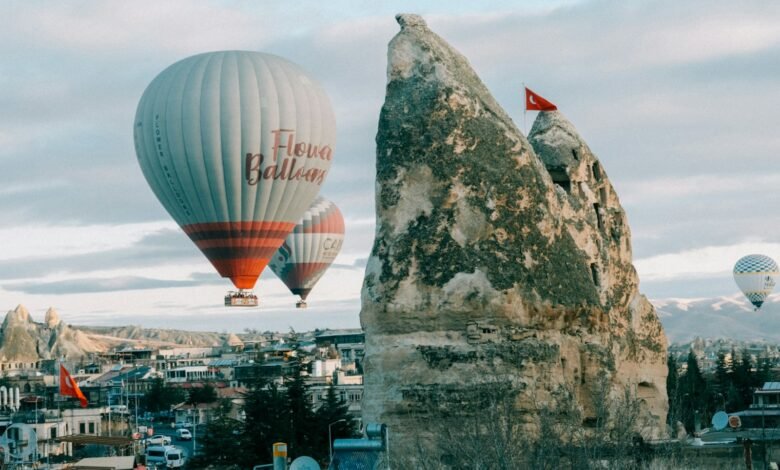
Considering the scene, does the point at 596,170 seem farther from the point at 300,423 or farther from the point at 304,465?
the point at 300,423

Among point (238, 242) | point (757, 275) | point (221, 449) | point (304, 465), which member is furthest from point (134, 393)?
point (304, 465)

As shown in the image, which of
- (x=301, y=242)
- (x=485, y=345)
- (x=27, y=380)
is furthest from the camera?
(x=27, y=380)

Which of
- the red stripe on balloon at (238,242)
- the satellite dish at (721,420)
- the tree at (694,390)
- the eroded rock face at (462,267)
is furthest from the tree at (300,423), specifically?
the eroded rock face at (462,267)

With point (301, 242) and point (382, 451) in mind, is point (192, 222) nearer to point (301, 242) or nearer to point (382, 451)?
point (301, 242)

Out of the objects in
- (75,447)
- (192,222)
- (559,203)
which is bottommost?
(75,447)

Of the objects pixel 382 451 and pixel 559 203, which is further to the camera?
pixel 559 203

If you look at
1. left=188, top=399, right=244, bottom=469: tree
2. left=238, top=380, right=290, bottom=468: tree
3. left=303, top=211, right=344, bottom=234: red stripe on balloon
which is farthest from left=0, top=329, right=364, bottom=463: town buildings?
left=303, top=211, right=344, bottom=234: red stripe on balloon

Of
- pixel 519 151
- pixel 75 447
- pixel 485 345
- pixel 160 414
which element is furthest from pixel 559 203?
pixel 160 414
